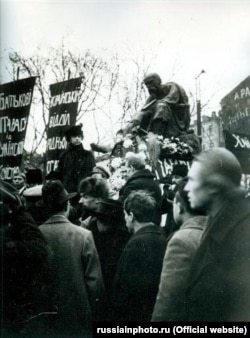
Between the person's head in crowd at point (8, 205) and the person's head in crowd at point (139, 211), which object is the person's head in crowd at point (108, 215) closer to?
the person's head in crowd at point (139, 211)

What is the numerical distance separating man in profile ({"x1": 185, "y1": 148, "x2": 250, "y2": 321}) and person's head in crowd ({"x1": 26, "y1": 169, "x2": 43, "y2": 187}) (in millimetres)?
1624

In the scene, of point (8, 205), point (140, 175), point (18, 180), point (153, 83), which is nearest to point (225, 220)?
point (140, 175)

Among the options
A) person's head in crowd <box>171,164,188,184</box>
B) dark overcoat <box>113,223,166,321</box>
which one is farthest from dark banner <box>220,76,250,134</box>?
dark overcoat <box>113,223,166,321</box>

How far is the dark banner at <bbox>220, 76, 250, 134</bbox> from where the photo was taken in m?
4.31

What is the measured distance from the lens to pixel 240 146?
3.95m

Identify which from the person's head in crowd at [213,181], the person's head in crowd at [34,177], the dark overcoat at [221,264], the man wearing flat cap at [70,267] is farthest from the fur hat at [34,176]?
the dark overcoat at [221,264]

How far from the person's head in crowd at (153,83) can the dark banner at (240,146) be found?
0.95 m

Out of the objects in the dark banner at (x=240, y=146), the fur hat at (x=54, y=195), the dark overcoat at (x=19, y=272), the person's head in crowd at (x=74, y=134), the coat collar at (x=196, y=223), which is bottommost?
the dark overcoat at (x=19, y=272)

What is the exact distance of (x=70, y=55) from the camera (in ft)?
14.7

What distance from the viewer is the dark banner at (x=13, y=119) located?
12.7 feet

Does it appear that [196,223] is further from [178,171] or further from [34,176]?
[34,176]

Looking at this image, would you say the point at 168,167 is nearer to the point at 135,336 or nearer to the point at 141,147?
the point at 141,147

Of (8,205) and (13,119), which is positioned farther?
(13,119)

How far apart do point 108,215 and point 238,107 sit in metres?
1.72
